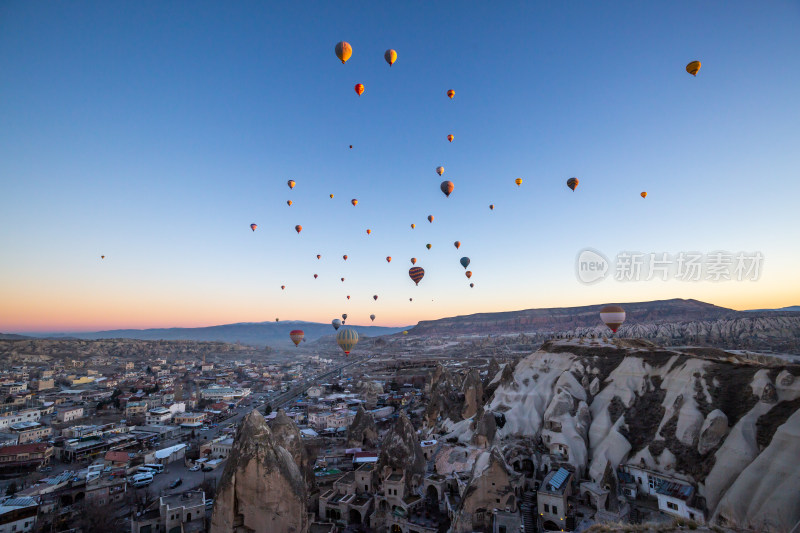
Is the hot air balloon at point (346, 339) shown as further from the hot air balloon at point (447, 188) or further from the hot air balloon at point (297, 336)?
the hot air balloon at point (447, 188)

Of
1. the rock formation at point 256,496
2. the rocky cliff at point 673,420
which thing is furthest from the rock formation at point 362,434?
the rock formation at point 256,496

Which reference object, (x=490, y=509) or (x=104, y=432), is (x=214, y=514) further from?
(x=104, y=432)

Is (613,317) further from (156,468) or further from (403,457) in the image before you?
(156,468)

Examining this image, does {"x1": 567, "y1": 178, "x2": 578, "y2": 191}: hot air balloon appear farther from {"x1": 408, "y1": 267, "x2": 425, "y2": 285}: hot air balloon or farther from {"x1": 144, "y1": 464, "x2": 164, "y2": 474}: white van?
{"x1": 144, "y1": 464, "x2": 164, "y2": 474}: white van

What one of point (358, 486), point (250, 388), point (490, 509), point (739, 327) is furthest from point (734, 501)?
point (739, 327)

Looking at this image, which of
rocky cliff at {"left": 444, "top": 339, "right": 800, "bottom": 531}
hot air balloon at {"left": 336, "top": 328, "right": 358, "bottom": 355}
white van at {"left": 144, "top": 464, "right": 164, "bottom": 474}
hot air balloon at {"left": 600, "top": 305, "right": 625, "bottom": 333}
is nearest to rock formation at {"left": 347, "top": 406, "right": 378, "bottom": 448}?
rocky cliff at {"left": 444, "top": 339, "right": 800, "bottom": 531}

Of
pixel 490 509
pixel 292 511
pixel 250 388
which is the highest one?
pixel 292 511
